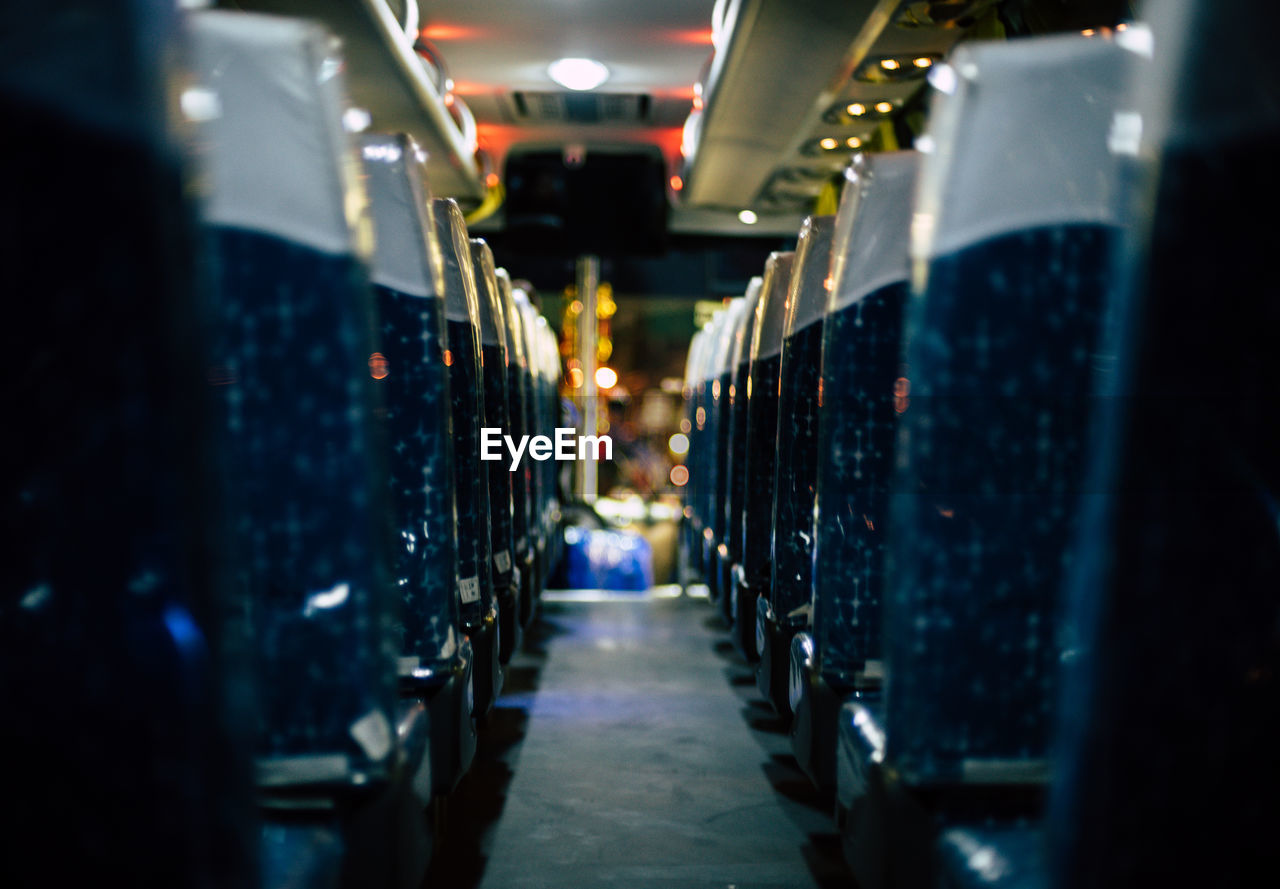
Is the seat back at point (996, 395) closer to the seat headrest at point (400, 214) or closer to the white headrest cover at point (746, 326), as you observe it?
the seat headrest at point (400, 214)

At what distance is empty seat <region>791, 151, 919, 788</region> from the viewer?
57.6 inches

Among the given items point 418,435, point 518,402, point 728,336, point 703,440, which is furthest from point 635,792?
point 703,440

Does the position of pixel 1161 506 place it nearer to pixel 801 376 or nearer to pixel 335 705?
pixel 335 705

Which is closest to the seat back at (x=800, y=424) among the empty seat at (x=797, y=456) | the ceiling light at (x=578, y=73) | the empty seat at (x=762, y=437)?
the empty seat at (x=797, y=456)

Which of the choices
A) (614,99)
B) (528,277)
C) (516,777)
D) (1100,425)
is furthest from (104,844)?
(528,277)

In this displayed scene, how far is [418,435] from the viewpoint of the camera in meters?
1.46

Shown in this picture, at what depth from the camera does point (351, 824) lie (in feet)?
3.07

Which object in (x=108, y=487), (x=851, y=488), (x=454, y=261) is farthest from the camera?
(x=454, y=261)

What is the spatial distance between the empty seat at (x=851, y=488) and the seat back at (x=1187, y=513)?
2.61 ft

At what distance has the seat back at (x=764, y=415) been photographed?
230 centimetres

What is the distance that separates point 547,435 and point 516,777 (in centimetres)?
253

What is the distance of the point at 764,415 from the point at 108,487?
1905mm

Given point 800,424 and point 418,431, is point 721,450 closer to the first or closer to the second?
point 800,424

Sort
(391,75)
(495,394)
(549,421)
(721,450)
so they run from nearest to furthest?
(495,394) → (721,450) → (391,75) → (549,421)
